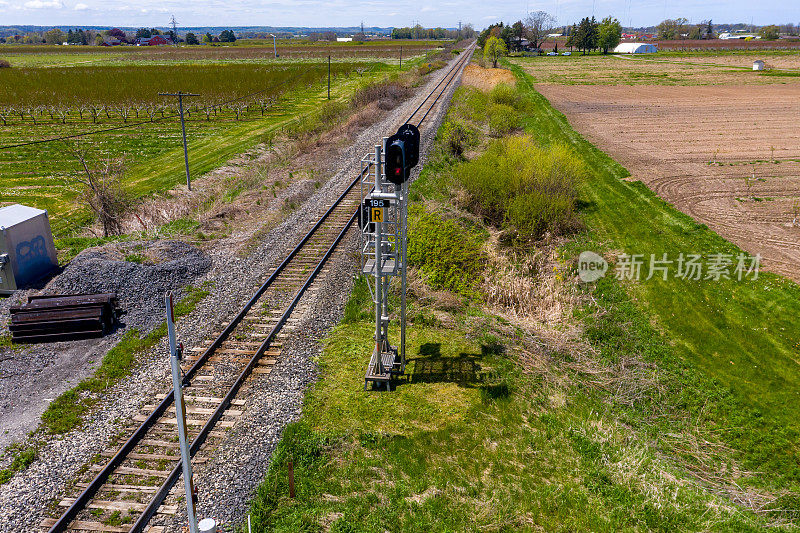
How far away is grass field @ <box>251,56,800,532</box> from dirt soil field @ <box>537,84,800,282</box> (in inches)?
246

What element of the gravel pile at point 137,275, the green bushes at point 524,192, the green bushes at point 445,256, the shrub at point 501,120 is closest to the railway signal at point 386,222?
the green bushes at point 445,256

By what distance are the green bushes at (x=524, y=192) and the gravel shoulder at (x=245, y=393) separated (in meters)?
5.63

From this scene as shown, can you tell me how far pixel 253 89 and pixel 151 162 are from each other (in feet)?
117

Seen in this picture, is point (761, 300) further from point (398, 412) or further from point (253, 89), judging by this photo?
point (253, 89)

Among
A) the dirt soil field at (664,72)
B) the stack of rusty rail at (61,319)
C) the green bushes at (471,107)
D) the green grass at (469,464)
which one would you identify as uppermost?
the dirt soil field at (664,72)

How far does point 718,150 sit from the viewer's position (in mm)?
36344

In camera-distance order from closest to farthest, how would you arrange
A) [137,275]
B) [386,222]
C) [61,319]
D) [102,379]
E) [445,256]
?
[386,222], [102,379], [61,319], [445,256], [137,275]

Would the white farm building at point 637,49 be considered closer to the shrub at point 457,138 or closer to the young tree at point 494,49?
the young tree at point 494,49

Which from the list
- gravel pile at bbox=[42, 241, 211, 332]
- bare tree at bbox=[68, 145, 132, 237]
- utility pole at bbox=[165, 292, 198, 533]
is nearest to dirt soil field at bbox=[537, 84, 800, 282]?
utility pole at bbox=[165, 292, 198, 533]

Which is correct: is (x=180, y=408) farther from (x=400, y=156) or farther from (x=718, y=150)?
(x=718, y=150)

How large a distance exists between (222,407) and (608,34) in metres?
157

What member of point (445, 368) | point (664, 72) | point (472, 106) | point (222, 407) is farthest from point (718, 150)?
point (664, 72)

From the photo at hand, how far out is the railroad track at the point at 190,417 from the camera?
8.81 m

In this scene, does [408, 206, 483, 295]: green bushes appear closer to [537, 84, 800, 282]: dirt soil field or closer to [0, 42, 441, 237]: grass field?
[537, 84, 800, 282]: dirt soil field
